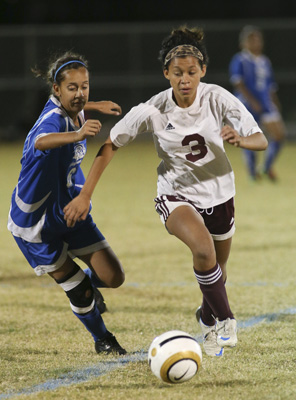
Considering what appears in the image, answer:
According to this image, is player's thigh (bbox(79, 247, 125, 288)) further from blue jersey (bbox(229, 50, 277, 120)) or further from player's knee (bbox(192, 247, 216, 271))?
blue jersey (bbox(229, 50, 277, 120))

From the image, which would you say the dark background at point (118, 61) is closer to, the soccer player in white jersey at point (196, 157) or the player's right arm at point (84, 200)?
the soccer player in white jersey at point (196, 157)

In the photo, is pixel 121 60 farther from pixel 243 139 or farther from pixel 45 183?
pixel 243 139

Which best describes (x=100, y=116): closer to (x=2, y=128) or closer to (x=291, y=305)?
(x=2, y=128)

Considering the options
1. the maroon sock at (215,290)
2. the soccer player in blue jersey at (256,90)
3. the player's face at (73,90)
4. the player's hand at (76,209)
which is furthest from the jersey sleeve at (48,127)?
the soccer player in blue jersey at (256,90)

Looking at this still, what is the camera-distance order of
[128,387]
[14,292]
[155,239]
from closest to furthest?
[128,387] → [14,292] → [155,239]

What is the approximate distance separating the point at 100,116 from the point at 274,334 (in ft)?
54.7

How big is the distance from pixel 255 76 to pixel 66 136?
8.97 metres

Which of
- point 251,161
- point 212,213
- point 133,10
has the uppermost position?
point 212,213

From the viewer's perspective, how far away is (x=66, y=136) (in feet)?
13.0

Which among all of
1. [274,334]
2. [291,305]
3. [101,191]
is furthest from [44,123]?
[101,191]

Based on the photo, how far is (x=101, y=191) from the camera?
1202 cm

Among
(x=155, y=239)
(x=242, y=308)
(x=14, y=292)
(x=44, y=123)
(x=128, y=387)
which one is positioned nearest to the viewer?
(x=128, y=387)

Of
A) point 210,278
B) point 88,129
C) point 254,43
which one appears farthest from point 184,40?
point 254,43

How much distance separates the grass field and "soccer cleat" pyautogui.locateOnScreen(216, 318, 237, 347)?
0.35ft
